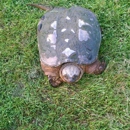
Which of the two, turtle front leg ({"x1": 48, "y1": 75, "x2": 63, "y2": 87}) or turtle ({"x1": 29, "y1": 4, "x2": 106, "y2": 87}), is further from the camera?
turtle front leg ({"x1": 48, "y1": 75, "x2": 63, "y2": 87})

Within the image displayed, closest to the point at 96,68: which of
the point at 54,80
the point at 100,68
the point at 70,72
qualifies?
the point at 100,68

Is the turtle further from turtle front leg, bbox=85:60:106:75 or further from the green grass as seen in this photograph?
the green grass

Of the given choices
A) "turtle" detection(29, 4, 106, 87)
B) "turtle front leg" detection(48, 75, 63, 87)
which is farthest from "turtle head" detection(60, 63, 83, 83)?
"turtle front leg" detection(48, 75, 63, 87)

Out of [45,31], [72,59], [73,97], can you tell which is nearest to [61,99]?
[73,97]

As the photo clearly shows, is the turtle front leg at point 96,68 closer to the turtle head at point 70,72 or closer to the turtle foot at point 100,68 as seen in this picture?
the turtle foot at point 100,68

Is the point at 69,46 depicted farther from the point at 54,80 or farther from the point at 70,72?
the point at 54,80

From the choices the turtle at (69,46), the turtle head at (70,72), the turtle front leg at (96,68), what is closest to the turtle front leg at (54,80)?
the turtle at (69,46)
